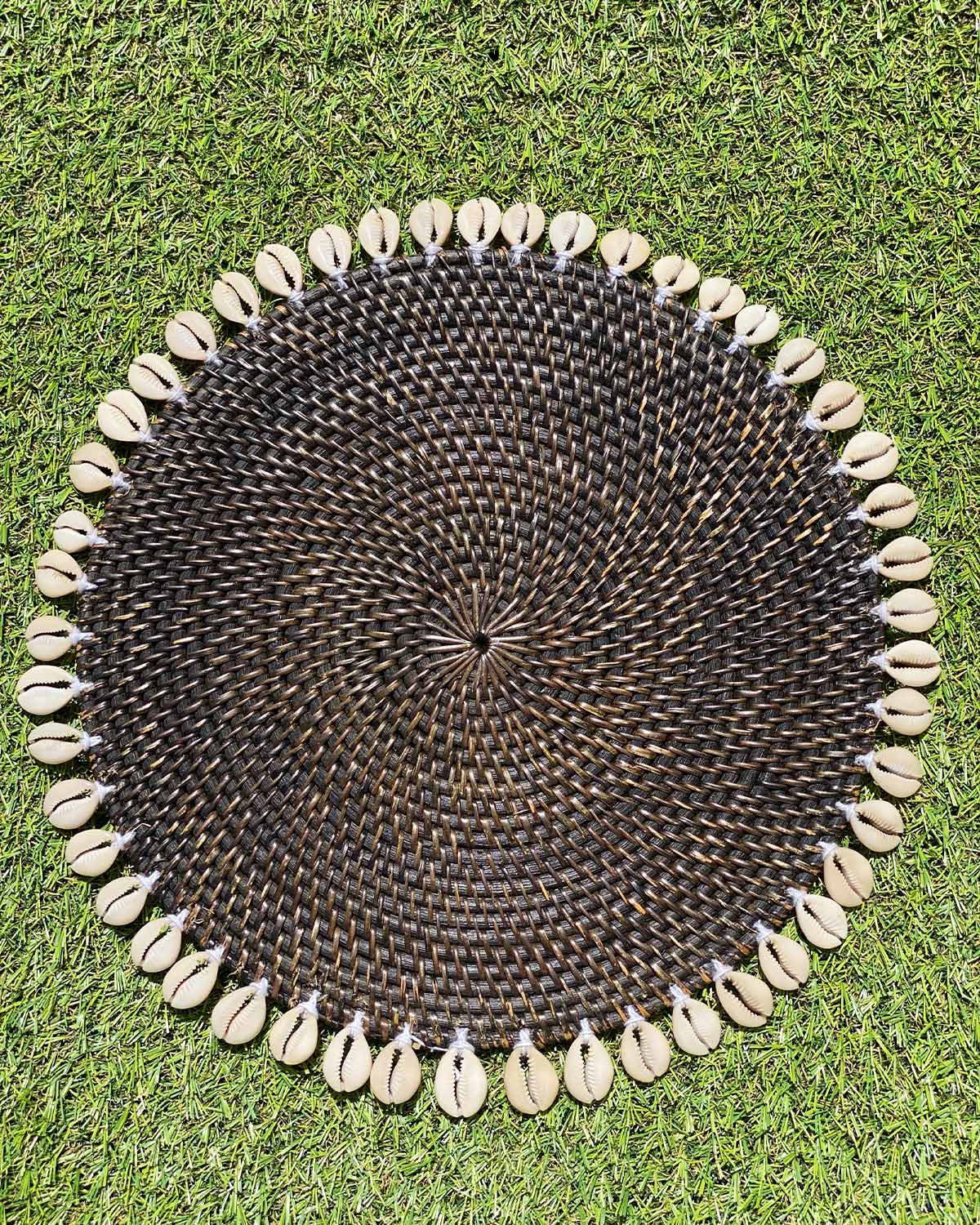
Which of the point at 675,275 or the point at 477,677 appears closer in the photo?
the point at 477,677

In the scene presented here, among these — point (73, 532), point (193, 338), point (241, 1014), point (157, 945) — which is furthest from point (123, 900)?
point (193, 338)

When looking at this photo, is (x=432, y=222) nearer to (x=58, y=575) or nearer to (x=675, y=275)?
(x=675, y=275)

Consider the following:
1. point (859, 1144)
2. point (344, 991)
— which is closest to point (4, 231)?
point (344, 991)

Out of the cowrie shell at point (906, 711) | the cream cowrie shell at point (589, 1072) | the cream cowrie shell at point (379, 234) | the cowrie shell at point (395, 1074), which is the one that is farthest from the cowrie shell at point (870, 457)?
the cowrie shell at point (395, 1074)

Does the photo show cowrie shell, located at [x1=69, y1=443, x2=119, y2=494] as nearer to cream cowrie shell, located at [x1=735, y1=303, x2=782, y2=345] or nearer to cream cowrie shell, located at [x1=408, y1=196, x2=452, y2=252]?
cream cowrie shell, located at [x1=408, y1=196, x2=452, y2=252]

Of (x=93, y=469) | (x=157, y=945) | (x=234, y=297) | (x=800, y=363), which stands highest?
(x=800, y=363)

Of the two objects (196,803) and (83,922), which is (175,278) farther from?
(83,922)

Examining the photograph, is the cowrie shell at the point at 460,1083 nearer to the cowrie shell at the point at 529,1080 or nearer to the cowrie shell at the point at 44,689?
the cowrie shell at the point at 529,1080
